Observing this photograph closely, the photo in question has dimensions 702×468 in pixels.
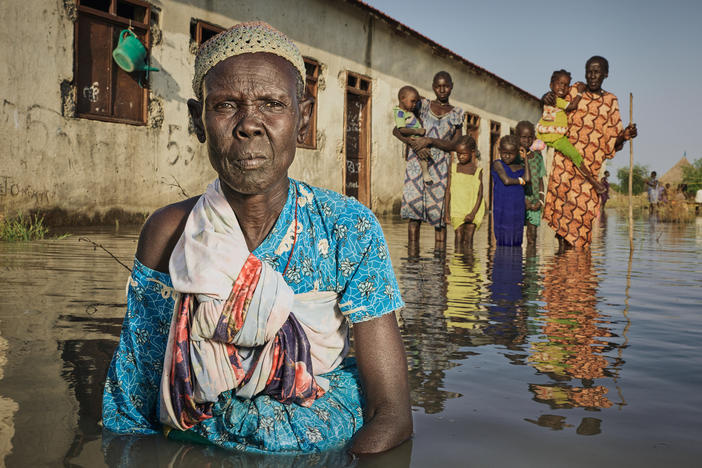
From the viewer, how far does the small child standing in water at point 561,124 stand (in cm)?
813

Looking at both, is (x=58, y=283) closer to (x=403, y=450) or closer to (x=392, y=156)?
(x=403, y=450)

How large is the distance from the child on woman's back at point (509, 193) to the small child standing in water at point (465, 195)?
232 millimetres

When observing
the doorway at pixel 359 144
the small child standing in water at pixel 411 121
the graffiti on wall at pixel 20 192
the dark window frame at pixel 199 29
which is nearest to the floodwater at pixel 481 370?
the graffiti on wall at pixel 20 192

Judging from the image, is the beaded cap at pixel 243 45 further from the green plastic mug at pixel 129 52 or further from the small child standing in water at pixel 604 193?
the green plastic mug at pixel 129 52

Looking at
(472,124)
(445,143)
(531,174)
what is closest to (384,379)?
(445,143)

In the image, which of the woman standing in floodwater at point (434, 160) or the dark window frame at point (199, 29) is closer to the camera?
the woman standing in floodwater at point (434, 160)

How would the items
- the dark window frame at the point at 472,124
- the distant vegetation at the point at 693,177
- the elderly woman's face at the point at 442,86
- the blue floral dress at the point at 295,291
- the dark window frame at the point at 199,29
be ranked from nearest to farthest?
1. the blue floral dress at the point at 295,291
2. the elderly woman's face at the point at 442,86
3. the dark window frame at the point at 199,29
4. the dark window frame at the point at 472,124
5. the distant vegetation at the point at 693,177

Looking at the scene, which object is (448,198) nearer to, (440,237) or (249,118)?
(440,237)

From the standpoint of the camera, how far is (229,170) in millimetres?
1838

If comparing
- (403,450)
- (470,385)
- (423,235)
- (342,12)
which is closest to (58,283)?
(470,385)

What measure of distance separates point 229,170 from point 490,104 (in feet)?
66.6

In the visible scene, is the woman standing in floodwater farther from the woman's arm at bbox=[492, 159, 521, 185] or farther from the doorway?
the doorway

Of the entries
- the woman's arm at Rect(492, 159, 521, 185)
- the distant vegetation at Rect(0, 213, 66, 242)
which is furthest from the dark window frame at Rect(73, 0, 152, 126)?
the woman's arm at Rect(492, 159, 521, 185)

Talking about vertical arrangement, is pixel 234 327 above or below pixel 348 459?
above
